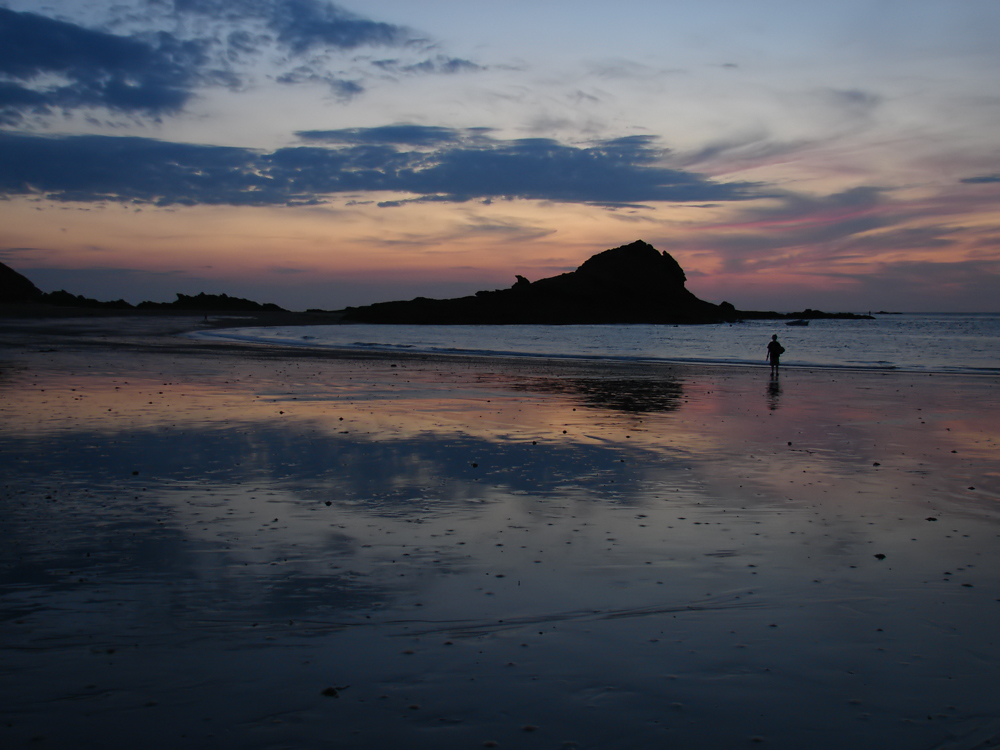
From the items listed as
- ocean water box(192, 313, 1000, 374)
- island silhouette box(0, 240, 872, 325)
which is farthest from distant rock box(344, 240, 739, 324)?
ocean water box(192, 313, 1000, 374)

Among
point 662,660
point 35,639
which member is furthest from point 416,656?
point 35,639

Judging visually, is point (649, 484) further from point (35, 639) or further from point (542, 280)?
point (542, 280)

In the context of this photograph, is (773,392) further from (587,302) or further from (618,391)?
(587,302)

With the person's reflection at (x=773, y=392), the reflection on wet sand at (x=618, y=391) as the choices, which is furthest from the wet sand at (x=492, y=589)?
the person's reflection at (x=773, y=392)

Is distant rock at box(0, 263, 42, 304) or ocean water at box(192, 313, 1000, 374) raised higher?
distant rock at box(0, 263, 42, 304)

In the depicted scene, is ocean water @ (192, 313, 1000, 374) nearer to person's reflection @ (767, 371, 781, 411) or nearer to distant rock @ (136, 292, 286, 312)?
person's reflection @ (767, 371, 781, 411)

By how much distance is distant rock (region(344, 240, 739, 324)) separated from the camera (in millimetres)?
159500

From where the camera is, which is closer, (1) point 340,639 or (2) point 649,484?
(1) point 340,639

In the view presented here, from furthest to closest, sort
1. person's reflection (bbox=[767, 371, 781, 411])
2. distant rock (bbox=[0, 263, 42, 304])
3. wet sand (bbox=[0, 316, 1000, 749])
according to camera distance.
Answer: distant rock (bbox=[0, 263, 42, 304])
person's reflection (bbox=[767, 371, 781, 411])
wet sand (bbox=[0, 316, 1000, 749])

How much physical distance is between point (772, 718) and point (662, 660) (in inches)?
30.7

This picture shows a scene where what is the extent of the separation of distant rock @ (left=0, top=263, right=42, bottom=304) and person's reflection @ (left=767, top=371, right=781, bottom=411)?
124847 mm

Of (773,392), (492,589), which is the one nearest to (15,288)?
(773,392)

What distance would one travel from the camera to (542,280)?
→ 188625mm

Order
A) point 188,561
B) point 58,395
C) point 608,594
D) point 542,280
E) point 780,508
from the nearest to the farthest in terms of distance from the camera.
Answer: point 608,594
point 188,561
point 780,508
point 58,395
point 542,280
